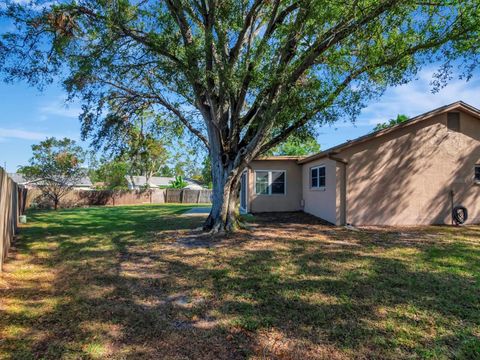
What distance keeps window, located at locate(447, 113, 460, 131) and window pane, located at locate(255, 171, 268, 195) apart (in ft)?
26.5

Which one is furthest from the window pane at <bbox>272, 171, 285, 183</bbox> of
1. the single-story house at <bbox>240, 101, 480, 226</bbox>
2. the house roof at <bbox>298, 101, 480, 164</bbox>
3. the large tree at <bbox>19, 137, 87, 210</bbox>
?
the large tree at <bbox>19, 137, 87, 210</bbox>

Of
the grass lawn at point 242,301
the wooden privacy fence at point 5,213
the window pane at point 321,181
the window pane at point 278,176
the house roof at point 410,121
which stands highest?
the house roof at point 410,121

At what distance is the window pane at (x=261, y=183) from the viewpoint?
51.0 ft

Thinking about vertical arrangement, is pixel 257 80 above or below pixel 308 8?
below

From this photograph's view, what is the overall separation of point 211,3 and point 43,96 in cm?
590

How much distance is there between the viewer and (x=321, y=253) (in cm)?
666

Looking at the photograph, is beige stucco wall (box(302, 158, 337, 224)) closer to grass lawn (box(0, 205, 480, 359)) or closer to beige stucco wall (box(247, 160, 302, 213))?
beige stucco wall (box(247, 160, 302, 213))

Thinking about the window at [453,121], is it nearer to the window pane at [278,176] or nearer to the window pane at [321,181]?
the window pane at [321,181]

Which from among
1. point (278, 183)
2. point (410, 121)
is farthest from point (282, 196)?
point (410, 121)

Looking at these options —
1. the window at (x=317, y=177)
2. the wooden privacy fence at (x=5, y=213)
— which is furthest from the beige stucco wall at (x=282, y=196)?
the wooden privacy fence at (x=5, y=213)

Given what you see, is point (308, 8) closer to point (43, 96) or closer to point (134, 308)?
point (134, 308)

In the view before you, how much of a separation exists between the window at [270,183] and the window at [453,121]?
7.39m

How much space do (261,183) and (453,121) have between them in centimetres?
861

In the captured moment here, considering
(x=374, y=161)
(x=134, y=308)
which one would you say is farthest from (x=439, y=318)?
A: (x=374, y=161)
